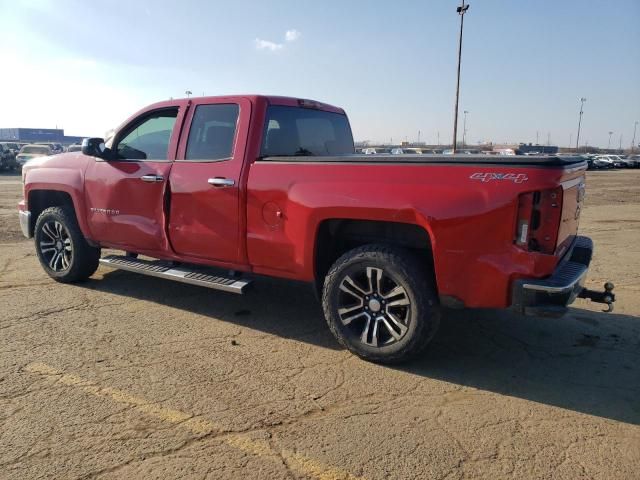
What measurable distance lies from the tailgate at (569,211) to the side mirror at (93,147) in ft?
14.5

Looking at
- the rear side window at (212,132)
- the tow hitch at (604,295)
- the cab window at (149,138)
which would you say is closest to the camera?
the tow hitch at (604,295)

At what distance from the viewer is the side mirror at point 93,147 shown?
5.20m

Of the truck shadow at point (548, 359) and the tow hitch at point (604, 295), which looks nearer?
the truck shadow at point (548, 359)

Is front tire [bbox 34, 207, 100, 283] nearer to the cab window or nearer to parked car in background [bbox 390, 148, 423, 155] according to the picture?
the cab window

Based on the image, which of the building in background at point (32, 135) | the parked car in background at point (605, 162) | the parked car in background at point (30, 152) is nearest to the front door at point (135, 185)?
the parked car in background at point (30, 152)

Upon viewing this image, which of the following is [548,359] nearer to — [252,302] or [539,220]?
[539,220]

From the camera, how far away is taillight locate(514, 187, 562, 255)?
3.17 metres

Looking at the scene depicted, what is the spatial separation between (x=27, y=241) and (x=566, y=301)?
8.63 m

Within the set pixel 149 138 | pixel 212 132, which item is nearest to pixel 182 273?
pixel 212 132

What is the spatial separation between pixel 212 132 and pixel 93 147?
143 cm

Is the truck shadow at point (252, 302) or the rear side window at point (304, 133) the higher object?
the rear side window at point (304, 133)

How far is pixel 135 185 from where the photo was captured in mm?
5082

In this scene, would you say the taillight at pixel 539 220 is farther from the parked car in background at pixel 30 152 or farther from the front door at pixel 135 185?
the parked car in background at pixel 30 152

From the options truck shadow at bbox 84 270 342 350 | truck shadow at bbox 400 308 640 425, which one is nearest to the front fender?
truck shadow at bbox 84 270 342 350
